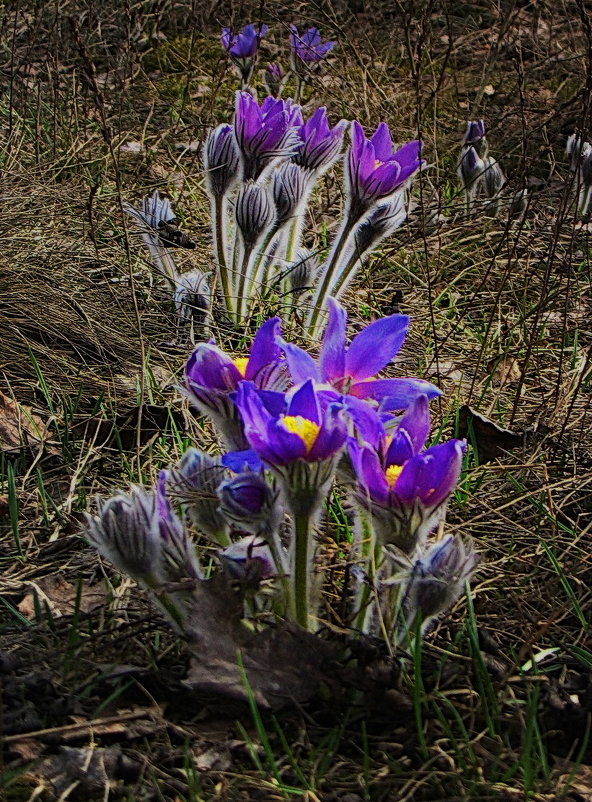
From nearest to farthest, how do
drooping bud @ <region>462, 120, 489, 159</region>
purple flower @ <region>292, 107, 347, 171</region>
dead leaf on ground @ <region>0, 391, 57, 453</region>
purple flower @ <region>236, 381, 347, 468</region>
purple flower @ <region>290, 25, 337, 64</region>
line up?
purple flower @ <region>236, 381, 347, 468</region> < dead leaf on ground @ <region>0, 391, 57, 453</region> < purple flower @ <region>292, 107, 347, 171</region> < drooping bud @ <region>462, 120, 489, 159</region> < purple flower @ <region>290, 25, 337, 64</region>

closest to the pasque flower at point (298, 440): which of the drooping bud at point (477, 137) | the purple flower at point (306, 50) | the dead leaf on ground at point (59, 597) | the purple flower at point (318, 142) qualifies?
the dead leaf on ground at point (59, 597)

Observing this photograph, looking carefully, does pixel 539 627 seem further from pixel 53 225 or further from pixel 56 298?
pixel 53 225

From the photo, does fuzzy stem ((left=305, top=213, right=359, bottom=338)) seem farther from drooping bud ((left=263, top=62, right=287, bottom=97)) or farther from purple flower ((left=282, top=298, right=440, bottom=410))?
drooping bud ((left=263, top=62, right=287, bottom=97))

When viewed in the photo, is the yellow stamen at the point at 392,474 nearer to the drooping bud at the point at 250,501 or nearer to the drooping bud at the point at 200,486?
the drooping bud at the point at 250,501

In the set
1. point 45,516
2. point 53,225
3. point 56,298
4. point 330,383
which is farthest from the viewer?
point 53,225

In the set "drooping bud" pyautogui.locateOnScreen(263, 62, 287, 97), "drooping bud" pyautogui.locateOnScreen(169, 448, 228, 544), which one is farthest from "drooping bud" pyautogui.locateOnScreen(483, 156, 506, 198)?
"drooping bud" pyautogui.locateOnScreen(169, 448, 228, 544)

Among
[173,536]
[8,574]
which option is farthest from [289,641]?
[8,574]
